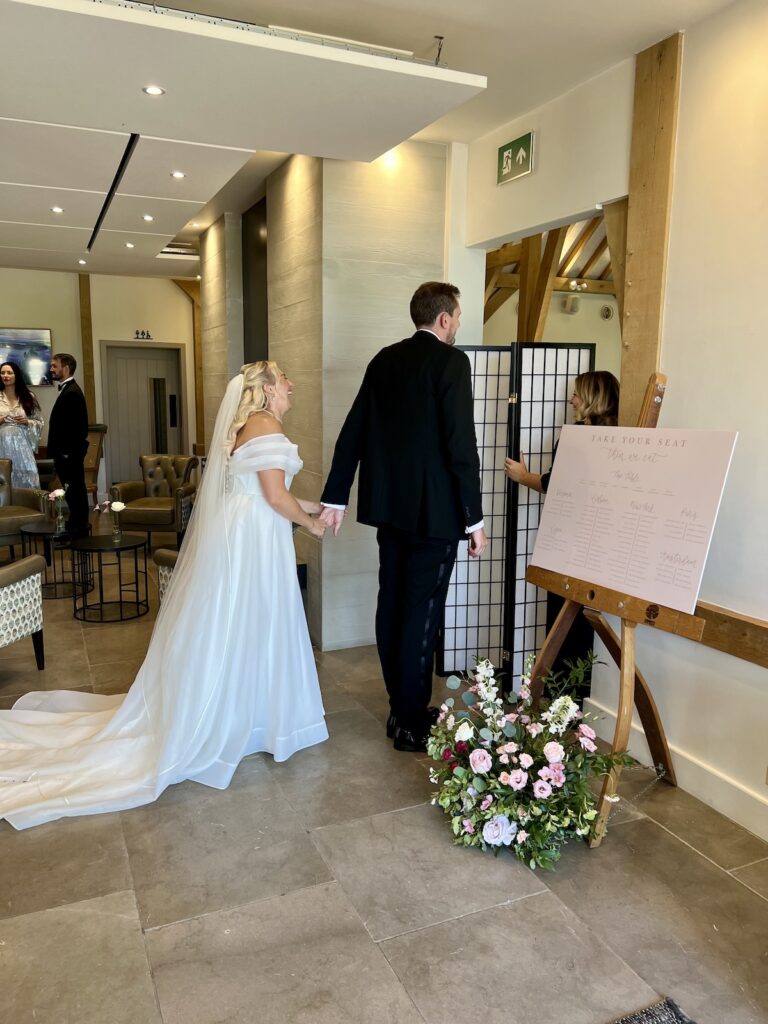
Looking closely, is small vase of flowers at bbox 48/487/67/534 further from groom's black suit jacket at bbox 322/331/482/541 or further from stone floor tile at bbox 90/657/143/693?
groom's black suit jacket at bbox 322/331/482/541

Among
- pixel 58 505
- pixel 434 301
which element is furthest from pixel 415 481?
pixel 58 505

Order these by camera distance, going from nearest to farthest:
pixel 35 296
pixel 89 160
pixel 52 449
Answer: pixel 89 160
pixel 52 449
pixel 35 296

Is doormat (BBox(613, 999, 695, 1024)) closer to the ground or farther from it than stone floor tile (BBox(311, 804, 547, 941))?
farther from it

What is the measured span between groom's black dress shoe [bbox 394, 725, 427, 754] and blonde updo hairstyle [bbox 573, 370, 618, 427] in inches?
61.9

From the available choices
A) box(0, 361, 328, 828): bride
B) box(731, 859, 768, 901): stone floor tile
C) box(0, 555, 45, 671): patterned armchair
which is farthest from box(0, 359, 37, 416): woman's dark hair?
Answer: box(731, 859, 768, 901): stone floor tile

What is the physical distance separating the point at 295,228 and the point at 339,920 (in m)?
3.93

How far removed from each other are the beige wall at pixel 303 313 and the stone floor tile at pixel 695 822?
6.92 ft

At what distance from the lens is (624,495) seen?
8.54 feet

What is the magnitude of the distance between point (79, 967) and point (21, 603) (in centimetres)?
230

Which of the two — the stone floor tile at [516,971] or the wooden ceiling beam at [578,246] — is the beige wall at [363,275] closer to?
the stone floor tile at [516,971]

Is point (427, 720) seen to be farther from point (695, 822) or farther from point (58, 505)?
point (58, 505)

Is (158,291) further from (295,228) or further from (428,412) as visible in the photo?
(428,412)

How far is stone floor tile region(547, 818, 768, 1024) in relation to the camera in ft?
6.43

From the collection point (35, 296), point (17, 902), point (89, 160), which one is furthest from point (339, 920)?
point (35, 296)
